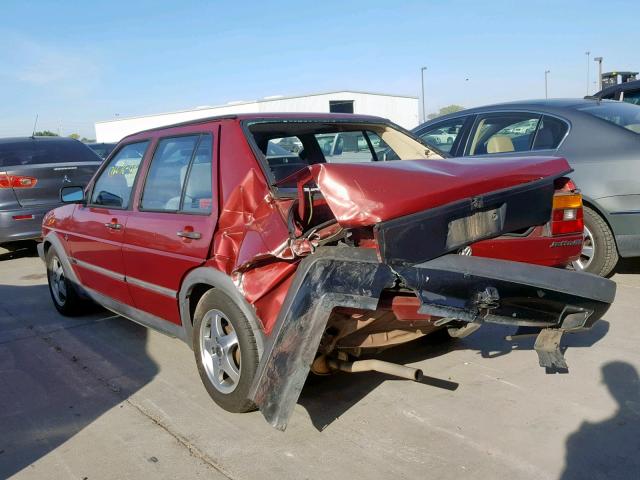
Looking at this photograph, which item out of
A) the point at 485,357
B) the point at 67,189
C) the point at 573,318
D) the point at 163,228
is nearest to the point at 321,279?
the point at 573,318

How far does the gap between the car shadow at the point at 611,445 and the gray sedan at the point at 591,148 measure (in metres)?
2.10

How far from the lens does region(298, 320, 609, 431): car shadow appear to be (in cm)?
364

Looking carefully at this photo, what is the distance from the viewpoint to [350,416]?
138 inches

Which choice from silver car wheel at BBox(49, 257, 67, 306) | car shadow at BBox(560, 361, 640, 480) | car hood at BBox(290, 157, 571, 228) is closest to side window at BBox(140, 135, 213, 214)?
car hood at BBox(290, 157, 571, 228)

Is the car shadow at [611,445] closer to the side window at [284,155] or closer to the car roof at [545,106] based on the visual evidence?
the side window at [284,155]

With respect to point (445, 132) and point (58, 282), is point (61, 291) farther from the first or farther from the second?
point (445, 132)

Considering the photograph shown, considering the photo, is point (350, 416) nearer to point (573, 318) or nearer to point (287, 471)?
point (287, 471)

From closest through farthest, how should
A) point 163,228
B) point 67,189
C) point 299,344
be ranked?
point 299,344 → point 163,228 → point 67,189

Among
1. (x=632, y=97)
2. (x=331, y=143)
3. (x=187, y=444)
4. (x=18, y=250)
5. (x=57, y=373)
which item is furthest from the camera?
(x=18, y=250)

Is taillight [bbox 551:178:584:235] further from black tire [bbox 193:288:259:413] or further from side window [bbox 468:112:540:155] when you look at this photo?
side window [bbox 468:112:540:155]

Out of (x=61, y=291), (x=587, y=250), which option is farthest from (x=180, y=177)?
(x=587, y=250)

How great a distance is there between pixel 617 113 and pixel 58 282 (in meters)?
5.73

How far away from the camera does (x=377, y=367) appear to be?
3332 millimetres

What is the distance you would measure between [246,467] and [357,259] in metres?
1.21
